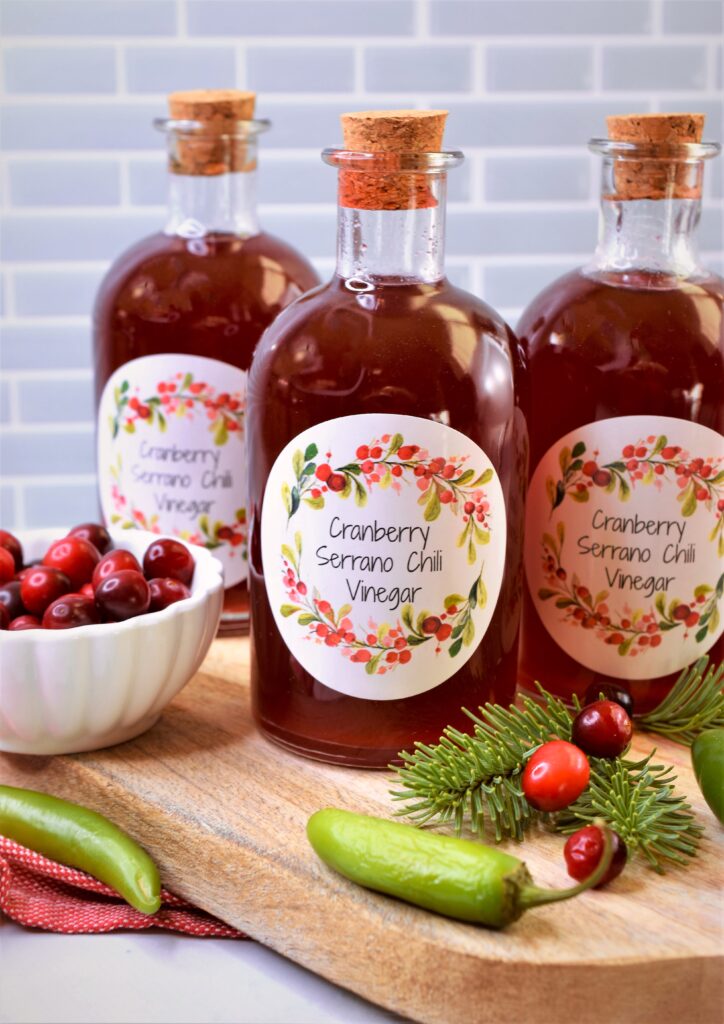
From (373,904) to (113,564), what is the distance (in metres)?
0.28

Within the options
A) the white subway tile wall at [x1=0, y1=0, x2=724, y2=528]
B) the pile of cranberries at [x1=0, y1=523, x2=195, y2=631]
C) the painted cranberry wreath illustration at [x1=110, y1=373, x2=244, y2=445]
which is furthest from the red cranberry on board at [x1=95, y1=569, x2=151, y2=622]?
the white subway tile wall at [x1=0, y1=0, x2=724, y2=528]

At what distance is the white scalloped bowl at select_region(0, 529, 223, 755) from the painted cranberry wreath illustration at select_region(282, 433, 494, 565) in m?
0.11

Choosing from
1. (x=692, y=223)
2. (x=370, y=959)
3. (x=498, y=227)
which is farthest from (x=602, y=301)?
(x=498, y=227)

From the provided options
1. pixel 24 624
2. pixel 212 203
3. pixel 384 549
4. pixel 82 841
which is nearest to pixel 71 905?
pixel 82 841

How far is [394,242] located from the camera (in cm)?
75

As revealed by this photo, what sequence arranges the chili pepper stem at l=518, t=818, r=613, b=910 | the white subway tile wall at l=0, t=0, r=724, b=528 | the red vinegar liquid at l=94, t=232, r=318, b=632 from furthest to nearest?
the white subway tile wall at l=0, t=0, r=724, b=528 < the red vinegar liquid at l=94, t=232, r=318, b=632 < the chili pepper stem at l=518, t=818, r=613, b=910

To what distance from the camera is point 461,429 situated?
728mm

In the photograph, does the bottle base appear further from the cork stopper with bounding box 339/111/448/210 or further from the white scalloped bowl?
the cork stopper with bounding box 339/111/448/210

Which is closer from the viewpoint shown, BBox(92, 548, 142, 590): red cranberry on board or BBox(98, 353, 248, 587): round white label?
BBox(92, 548, 142, 590): red cranberry on board

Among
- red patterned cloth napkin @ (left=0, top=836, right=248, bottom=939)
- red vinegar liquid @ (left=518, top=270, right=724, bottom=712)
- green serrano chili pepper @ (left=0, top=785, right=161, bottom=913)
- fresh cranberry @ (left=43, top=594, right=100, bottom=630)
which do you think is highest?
red vinegar liquid @ (left=518, top=270, right=724, bottom=712)

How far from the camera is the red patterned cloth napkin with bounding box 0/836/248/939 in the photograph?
2.34ft

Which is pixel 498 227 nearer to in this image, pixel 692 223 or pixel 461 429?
pixel 692 223

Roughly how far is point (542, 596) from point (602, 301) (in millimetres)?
197

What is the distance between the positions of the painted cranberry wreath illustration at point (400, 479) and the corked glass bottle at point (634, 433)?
0.10 m
